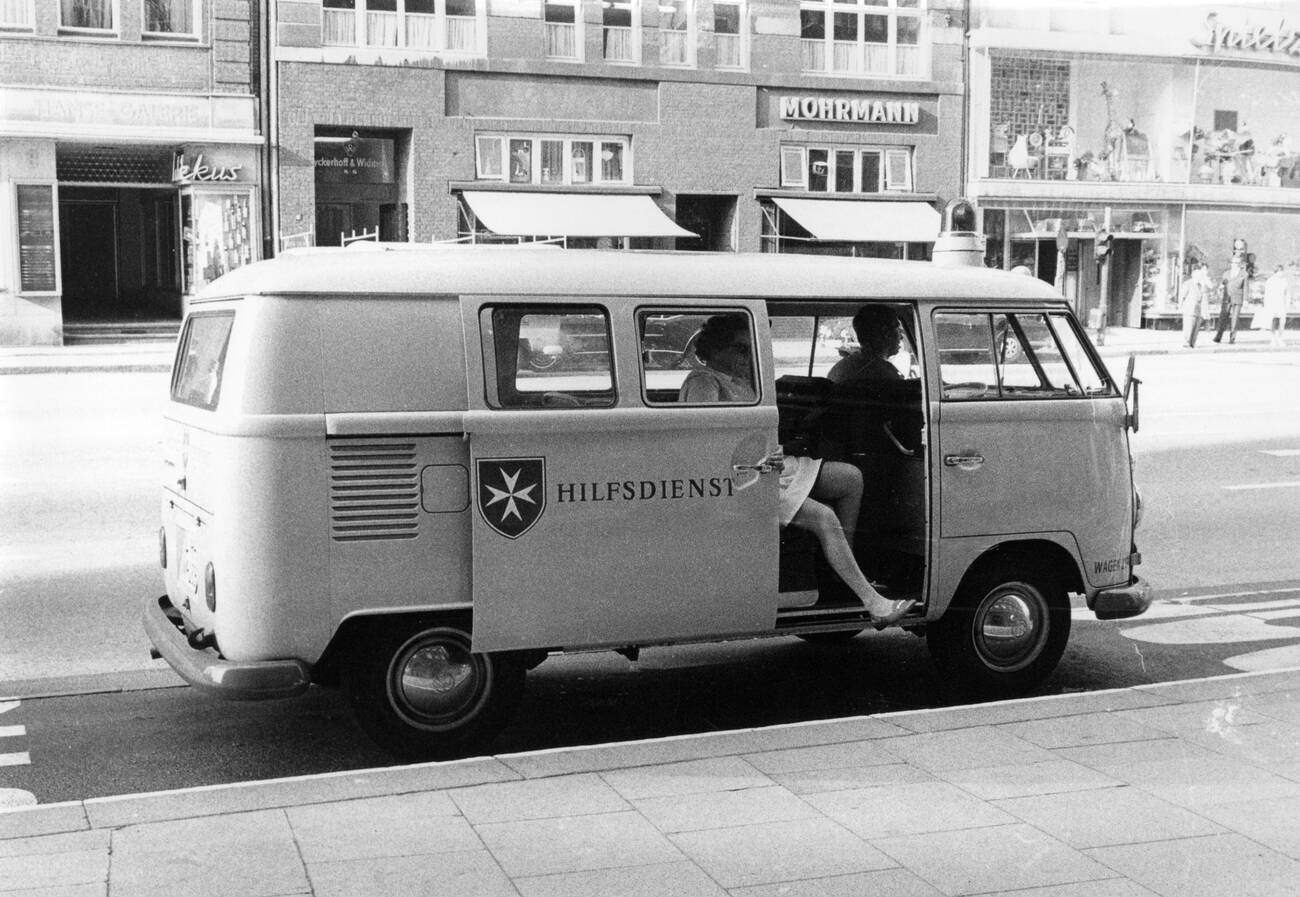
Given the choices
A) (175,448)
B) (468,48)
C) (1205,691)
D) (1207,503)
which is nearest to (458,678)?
(175,448)

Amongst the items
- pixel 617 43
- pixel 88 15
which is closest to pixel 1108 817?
pixel 88 15

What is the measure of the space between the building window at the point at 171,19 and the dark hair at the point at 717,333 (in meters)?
24.5

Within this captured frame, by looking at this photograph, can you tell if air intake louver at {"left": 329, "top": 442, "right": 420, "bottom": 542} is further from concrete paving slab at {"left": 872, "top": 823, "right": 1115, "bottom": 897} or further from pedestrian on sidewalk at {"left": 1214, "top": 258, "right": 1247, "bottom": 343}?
pedestrian on sidewalk at {"left": 1214, "top": 258, "right": 1247, "bottom": 343}

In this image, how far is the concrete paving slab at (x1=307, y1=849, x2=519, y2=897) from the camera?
13.7 feet

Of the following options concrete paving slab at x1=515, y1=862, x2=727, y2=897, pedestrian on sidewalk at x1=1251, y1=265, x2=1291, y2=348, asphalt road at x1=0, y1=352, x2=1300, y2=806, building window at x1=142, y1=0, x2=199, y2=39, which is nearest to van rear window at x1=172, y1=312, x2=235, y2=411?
asphalt road at x1=0, y1=352, x2=1300, y2=806

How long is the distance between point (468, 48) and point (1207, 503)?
21256mm

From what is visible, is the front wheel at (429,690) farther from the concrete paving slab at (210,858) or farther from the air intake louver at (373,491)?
the concrete paving slab at (210,858)

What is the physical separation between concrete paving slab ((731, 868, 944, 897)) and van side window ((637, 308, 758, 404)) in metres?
2.48

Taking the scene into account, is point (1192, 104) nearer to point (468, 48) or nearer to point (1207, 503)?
point (468, 48)

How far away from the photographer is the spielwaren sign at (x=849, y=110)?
3350 centimetres

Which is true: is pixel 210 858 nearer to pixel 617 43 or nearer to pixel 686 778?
pixel 686 778

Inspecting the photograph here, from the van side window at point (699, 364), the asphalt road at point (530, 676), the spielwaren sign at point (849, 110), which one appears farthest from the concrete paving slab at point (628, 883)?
the spielwaren sign at point (849, 110)

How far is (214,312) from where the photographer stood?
20.5 feet

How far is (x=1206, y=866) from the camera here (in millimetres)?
4348
